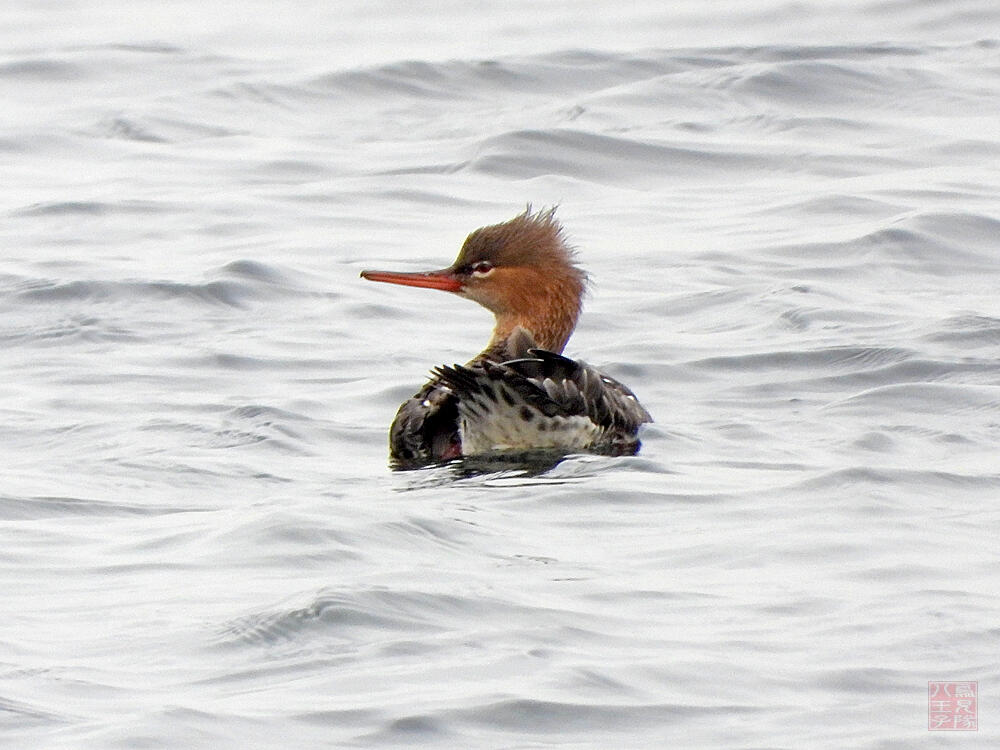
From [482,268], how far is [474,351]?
1.24 metres

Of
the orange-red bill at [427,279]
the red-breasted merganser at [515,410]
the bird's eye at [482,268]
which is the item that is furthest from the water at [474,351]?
the bird's eye at [482,268]

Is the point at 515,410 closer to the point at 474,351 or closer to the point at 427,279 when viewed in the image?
the point at 427,279

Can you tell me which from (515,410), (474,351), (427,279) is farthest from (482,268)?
(515,410)

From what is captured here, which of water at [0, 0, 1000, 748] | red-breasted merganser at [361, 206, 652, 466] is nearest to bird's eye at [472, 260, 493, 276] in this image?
red-breasted merganser at [361, 206, 652, 466]

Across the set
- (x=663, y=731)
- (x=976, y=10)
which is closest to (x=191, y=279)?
(x=663, y=731)

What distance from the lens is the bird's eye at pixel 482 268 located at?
866cm

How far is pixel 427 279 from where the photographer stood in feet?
28.3

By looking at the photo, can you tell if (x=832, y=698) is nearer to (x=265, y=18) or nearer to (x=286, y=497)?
(x=286, y=497)

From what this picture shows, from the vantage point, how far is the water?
489 cm

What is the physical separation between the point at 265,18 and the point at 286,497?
514 inches

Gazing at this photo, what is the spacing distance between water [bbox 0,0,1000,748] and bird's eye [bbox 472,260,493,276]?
0.70m

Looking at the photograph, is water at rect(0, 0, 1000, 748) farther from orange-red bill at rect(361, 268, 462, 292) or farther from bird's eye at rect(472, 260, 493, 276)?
bird's eye at rect(472, 260, 493, 276)

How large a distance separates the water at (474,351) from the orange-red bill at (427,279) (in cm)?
57

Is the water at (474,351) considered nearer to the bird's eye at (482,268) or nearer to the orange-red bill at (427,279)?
the orange-red bill at (427,279)
